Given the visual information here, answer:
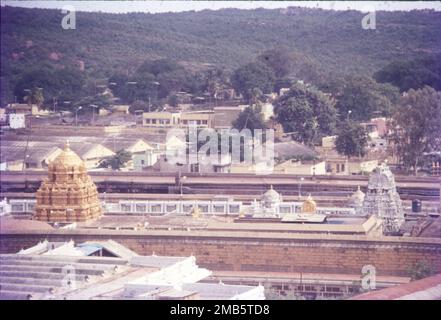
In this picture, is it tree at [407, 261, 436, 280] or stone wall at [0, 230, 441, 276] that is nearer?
tree at [407, 261, 436, 280]

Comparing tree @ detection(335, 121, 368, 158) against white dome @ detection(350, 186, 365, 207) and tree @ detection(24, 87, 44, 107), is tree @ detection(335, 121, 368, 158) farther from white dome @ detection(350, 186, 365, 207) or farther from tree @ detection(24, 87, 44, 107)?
tree @ detection(24, 87, 44, 107)

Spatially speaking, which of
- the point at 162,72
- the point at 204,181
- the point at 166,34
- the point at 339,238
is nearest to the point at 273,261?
the point at 339,238

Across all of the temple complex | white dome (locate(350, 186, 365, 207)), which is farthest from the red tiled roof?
white dome (locate(350, 186, 365, 207))

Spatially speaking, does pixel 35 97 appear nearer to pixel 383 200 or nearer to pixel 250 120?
pixel 250 120

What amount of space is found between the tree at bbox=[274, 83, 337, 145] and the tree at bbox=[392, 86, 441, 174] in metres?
1.67

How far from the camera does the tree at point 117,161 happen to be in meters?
19.5

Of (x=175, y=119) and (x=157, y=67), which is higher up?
(x=157, y=67)

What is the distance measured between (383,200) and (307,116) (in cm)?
869

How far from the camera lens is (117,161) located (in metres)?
19.6

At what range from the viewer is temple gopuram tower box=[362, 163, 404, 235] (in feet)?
44.0

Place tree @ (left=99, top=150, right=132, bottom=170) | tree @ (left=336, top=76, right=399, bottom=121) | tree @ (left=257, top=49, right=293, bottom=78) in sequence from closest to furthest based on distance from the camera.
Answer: tree @ (left=99, top=150, right=132, bottom=170), tree @ (left=336, top=76, right=399, bottom=121), tree @ (left=257, top=49, right=293, bottom=78)

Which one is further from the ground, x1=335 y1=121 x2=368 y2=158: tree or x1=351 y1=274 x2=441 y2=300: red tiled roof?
x1=335 y1=121 x2=368 y2=158: tree

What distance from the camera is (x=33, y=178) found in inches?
663

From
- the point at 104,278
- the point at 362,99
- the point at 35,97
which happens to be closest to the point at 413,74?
the point at 362,99
